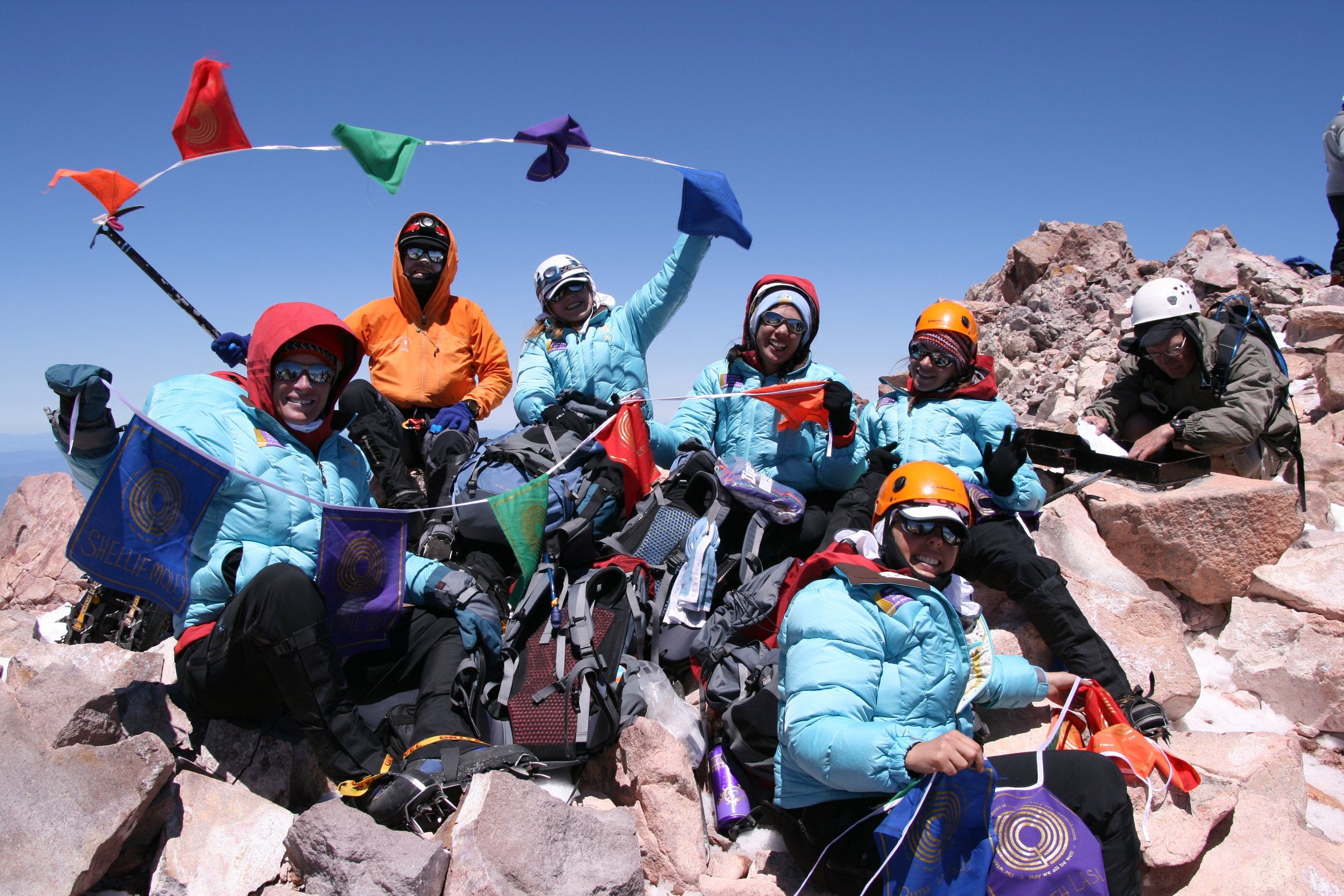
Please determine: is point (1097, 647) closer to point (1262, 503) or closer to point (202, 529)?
point (1262, 503)

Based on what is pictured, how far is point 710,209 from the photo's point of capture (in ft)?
18.1

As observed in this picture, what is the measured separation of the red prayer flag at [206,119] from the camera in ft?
16.5

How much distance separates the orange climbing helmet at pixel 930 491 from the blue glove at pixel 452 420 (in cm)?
383

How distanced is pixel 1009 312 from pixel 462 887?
1558 centimetres

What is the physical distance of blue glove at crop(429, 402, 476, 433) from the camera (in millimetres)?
6212

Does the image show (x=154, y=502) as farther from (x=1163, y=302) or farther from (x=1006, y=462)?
(x=1163, y=302)

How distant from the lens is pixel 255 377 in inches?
150

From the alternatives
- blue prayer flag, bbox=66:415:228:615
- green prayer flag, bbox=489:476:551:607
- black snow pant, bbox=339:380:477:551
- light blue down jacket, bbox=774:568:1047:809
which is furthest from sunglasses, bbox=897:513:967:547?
black snow pant, bbox=339:380:477:551

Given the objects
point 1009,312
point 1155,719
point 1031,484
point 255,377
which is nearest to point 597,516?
point 255,377

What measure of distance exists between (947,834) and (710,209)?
4.20 meters

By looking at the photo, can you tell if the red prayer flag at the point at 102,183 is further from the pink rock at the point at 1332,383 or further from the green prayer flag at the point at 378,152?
the pink rock at the point at 1332,383

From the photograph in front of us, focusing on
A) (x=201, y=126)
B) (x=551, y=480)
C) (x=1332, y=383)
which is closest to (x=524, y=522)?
(x=551, y=480)

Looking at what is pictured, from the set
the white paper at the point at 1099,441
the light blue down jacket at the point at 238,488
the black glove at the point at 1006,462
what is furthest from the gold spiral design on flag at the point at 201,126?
the white paper at the point at 1099,441

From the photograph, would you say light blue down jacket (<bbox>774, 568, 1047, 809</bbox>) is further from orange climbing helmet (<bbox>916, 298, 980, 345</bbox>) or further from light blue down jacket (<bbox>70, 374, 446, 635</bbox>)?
orange climbing helmet (<bbox>916, 298, 980, 345</bbox>)
